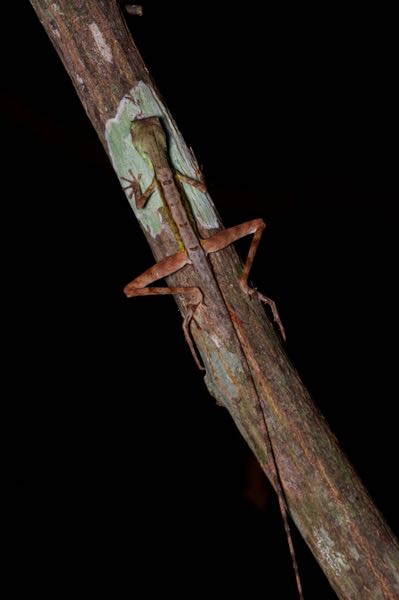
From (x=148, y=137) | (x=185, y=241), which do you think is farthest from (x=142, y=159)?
(x=185, y=241)

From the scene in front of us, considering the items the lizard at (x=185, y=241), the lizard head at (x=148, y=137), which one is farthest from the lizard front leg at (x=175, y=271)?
the lizard head at (x=148, y=137)

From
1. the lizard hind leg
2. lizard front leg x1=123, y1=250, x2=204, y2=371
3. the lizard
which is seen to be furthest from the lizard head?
lizard front leg x1=123, y1=250, x2=204, y2=371

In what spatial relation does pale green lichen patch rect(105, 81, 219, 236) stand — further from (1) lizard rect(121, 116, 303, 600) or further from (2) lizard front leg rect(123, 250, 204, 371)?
(2) lizard front leg rect(123, 250, 204, 371)

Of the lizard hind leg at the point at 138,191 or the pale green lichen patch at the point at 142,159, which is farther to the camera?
the lizard hind leg at the point at 138,191

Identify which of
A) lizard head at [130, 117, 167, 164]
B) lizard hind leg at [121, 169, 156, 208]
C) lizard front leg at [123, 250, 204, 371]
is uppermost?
lizard head at [130, 117, 167, 164]

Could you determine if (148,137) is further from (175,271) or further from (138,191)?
(175,271)

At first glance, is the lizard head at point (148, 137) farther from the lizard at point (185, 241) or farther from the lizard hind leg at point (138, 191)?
the lizard hind leg at point (138, 191)
